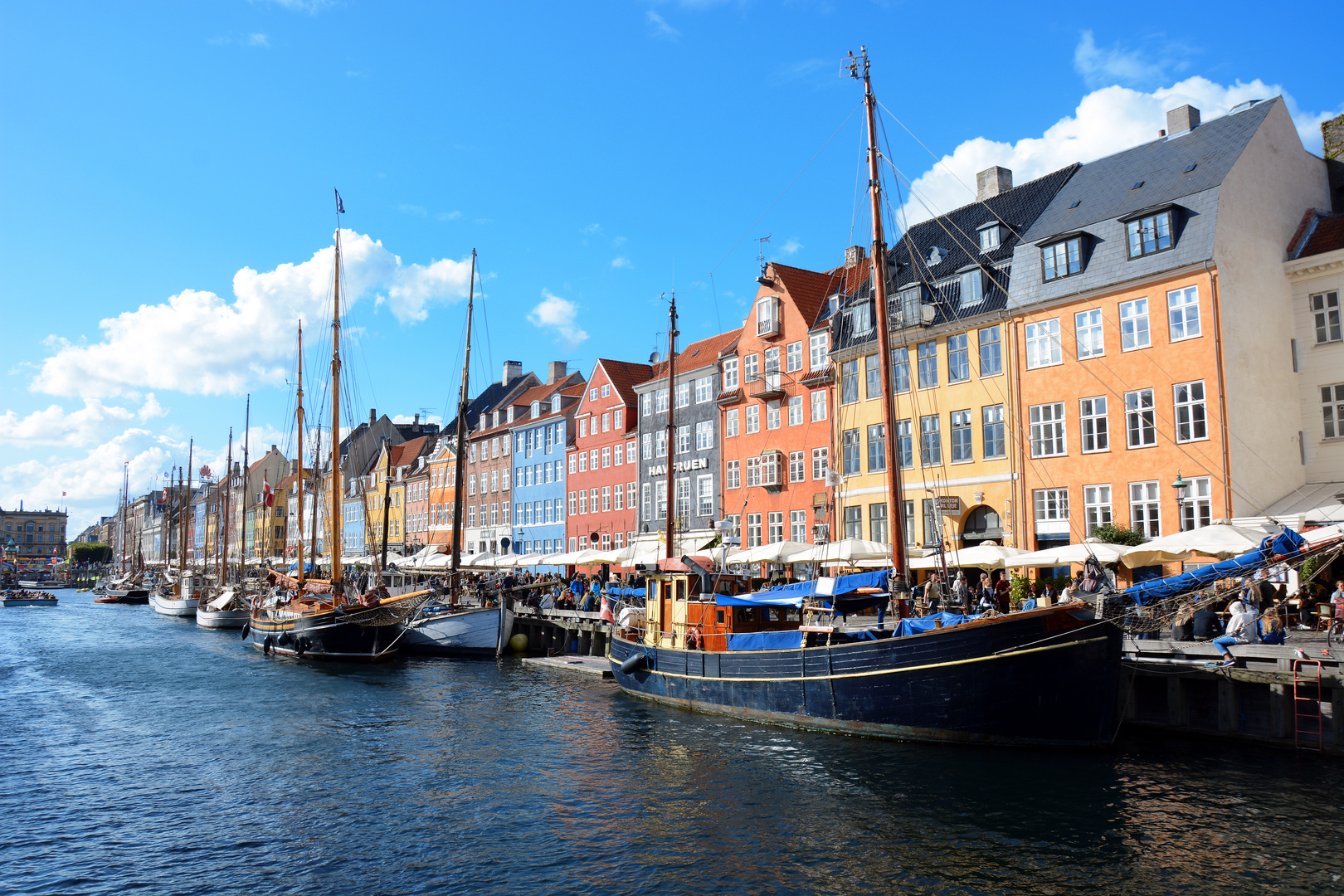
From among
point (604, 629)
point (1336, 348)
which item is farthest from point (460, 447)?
point (1336, 348)

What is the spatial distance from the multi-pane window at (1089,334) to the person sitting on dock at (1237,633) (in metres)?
14.5

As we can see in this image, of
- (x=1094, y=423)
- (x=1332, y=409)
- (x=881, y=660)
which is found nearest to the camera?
(x=881, y=660)

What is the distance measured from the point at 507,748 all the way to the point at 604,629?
17273mm

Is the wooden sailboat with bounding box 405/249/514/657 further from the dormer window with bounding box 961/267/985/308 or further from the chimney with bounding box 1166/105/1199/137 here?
the chimney with bounding box 1166/105/1199/137

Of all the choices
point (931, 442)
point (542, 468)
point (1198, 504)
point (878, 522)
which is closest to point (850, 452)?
point (878, 522)

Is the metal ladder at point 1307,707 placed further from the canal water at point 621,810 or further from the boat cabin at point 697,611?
the boat cabin at point 697,611

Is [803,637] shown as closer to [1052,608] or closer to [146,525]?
[1052,608]

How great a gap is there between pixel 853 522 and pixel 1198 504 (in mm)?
14464

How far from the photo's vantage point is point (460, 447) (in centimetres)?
4038

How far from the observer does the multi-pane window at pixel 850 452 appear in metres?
41.3

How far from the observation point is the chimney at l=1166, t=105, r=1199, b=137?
35.3m

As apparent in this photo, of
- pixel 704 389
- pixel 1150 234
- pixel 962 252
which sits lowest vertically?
pixel 704 389

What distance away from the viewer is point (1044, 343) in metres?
34.5

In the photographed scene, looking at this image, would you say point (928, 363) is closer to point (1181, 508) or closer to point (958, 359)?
point (958, 359)
